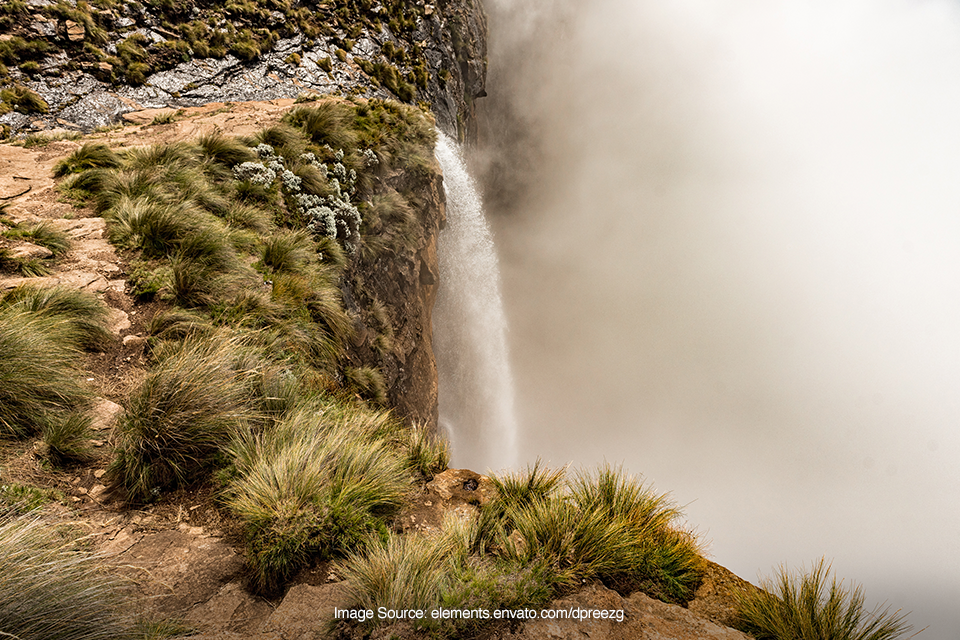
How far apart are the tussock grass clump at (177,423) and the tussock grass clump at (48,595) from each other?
0.81 meters

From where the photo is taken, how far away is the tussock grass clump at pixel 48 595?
1.49m

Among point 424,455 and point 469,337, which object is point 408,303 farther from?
point 469,337

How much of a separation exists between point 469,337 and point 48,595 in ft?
60.1

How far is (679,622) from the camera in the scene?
2.54 metres

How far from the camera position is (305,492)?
258cm

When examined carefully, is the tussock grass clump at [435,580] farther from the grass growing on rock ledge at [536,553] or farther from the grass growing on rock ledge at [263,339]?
Answer: the grass growing on rock ledge at [263,339]

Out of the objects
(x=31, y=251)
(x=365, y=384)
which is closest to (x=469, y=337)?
(x=365, y=384)

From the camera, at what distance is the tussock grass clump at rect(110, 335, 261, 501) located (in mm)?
2650

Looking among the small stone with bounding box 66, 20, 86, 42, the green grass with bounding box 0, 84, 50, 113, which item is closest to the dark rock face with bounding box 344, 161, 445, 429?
the green grass with bounding box 0, 84, 50, 113

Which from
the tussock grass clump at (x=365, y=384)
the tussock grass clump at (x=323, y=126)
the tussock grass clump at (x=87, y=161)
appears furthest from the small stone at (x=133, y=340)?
the tussock grass clump at (x=323, y=126)

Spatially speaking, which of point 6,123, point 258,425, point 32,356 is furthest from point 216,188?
point 6,123

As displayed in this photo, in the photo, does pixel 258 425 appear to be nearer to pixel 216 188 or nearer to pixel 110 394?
pixel 110 394

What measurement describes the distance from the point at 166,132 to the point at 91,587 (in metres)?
10.6

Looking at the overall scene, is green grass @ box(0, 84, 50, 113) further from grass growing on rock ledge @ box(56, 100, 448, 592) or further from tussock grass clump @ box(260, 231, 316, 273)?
tussock grass clump @ box(260, 231, 316, 273)
